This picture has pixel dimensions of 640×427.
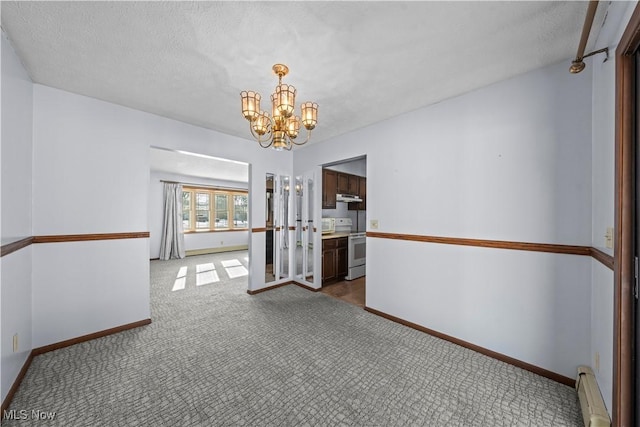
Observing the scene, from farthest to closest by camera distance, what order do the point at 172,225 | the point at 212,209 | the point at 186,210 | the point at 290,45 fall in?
the point at 212,209, the point at 186,210, the point at 172,225, the point at 290,45

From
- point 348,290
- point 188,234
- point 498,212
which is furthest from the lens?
point 188,234

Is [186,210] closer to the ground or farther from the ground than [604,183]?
closer to the ground

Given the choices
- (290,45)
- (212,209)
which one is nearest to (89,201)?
(290,45)

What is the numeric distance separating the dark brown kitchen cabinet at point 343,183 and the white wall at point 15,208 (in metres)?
4.00

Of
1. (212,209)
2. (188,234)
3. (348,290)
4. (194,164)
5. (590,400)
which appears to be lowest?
(348,290)

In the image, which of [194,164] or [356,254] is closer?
[356,254]

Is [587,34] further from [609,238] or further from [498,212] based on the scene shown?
[498,212]

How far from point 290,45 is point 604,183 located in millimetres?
2232

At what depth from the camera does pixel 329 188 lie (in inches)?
179

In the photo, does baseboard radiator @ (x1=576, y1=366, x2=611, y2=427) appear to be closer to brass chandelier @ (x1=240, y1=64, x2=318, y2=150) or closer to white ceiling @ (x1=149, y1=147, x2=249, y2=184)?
brass chandelier @ (x1=240, y1=64, x2=318, y2=150)

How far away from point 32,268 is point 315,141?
3519mm

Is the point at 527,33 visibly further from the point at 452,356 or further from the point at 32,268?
the point at 32,268

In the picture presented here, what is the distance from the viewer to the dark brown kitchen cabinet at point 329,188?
4405mm

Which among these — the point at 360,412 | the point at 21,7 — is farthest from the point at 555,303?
the point at 21,7
